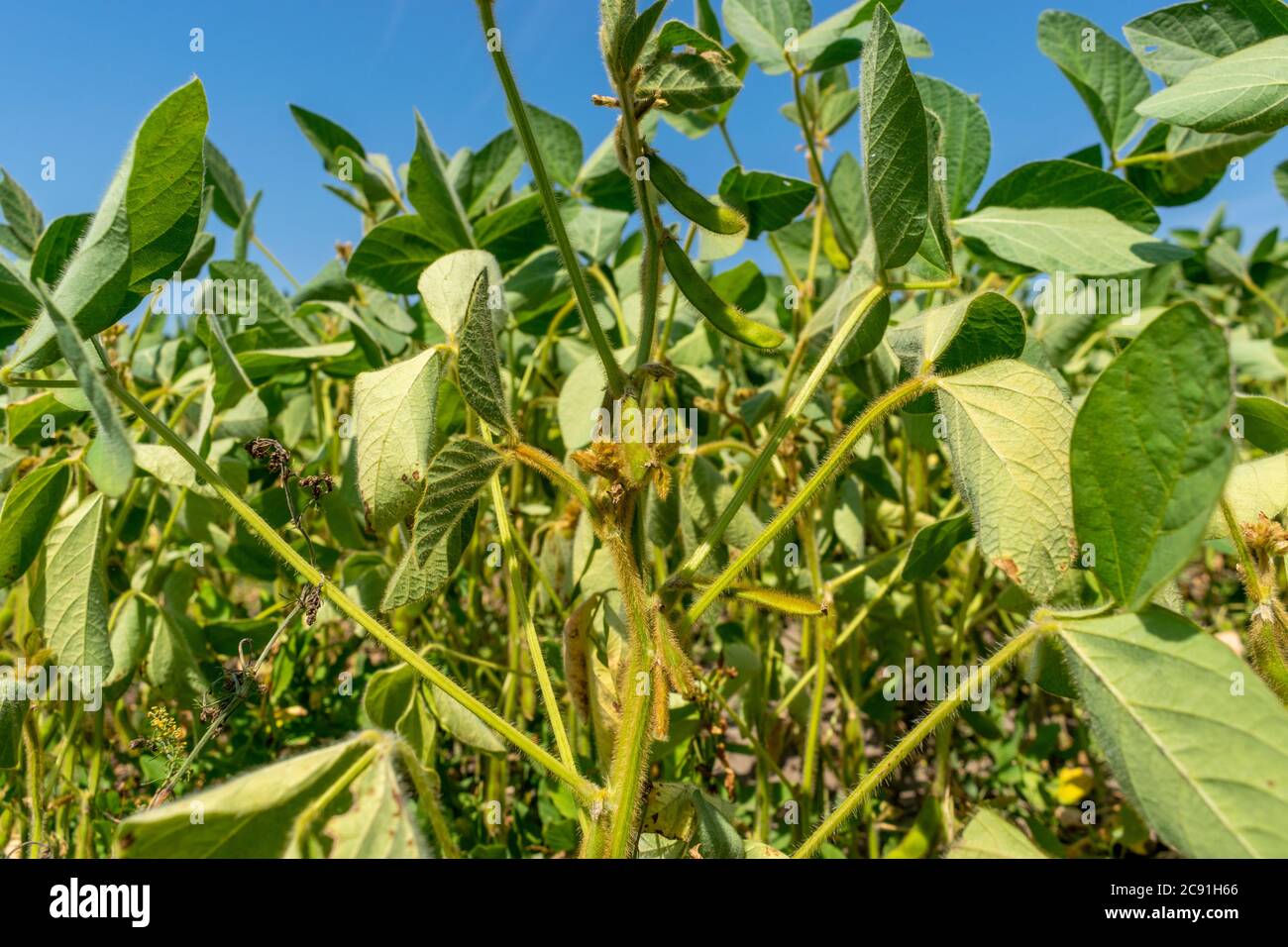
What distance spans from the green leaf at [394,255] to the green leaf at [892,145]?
1.67 feet

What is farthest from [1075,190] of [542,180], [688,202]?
[542,180]

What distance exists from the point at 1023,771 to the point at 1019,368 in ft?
3.44

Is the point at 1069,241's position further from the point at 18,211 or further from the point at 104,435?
the point at 18,211

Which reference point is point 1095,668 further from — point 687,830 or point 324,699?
point 324,699

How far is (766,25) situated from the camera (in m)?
0.99

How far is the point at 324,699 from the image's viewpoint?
1.31 m

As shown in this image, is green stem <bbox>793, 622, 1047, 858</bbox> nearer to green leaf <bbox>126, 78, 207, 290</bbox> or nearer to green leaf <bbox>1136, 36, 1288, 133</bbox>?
green leaf <bbox>1136, 36, 1288, 133</bbox>

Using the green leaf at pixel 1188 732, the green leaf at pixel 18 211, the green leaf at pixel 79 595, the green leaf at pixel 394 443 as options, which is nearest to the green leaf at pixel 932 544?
the green leaf at pixel 1188 732

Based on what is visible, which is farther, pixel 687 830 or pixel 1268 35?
pixel 1268 35

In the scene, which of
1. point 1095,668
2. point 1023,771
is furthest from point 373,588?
point 1023,771

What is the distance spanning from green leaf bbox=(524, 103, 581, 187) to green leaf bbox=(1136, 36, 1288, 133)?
76 centimetres

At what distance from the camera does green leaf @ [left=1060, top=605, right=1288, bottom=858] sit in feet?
1.20

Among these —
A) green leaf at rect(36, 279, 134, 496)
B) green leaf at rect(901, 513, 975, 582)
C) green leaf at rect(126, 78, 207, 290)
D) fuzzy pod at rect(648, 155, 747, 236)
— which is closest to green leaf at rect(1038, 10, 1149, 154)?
green leaf at rect(901, 513, 975, 582)

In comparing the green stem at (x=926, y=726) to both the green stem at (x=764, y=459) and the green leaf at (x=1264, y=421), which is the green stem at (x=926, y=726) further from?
the green leaf at (x=1264, y=421)
